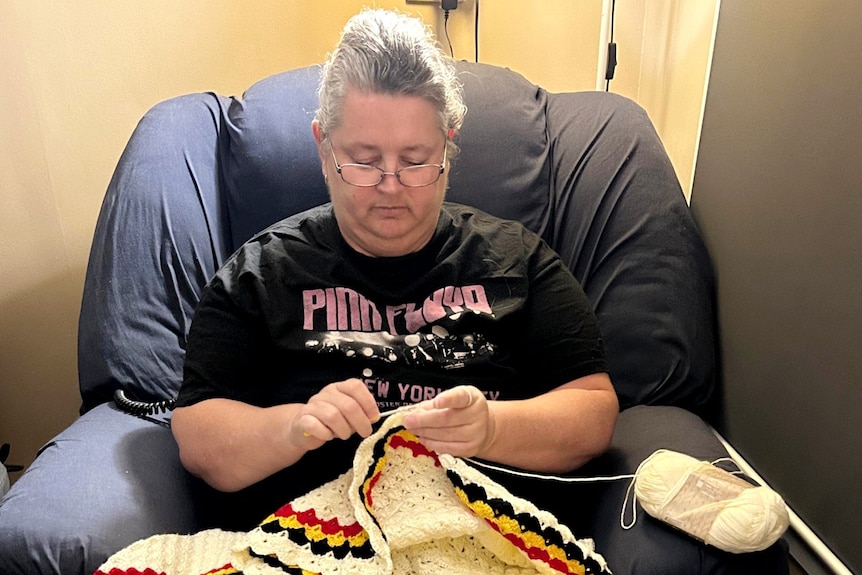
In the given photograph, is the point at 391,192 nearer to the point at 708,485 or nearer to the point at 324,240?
the point at 324,240

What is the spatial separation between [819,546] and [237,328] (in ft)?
3.08

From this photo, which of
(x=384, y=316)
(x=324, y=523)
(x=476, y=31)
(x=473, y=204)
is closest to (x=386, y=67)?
(x=384, y=316)

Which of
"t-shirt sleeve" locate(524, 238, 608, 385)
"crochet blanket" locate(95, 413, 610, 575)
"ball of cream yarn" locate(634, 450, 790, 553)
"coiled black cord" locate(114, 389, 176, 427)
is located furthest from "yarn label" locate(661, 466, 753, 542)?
"coiled black cord" locate(114, 389, 176, 427)

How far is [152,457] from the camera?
3.57 ft

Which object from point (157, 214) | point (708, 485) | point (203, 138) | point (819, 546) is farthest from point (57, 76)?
point (819, 546)

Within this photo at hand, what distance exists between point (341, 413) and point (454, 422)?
0.46 feet

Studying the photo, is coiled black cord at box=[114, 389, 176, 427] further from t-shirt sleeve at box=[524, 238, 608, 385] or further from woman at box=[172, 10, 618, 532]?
t-shirt sleeve at box=[524, 238, 608, 385]

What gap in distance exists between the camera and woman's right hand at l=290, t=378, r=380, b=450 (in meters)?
0.89

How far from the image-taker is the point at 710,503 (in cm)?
92

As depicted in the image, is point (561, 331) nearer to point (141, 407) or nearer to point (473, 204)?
point (473, 204)

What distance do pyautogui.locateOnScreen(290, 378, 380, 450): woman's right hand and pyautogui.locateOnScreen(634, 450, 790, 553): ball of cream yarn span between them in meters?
0.38

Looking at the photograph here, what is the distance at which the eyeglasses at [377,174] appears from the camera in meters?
1.05

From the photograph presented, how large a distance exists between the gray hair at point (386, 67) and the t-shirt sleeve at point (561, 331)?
276 mm

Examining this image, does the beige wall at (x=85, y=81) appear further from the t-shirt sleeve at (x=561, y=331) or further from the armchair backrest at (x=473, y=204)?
the t-shirt sleeve at (x=561, y=331)
